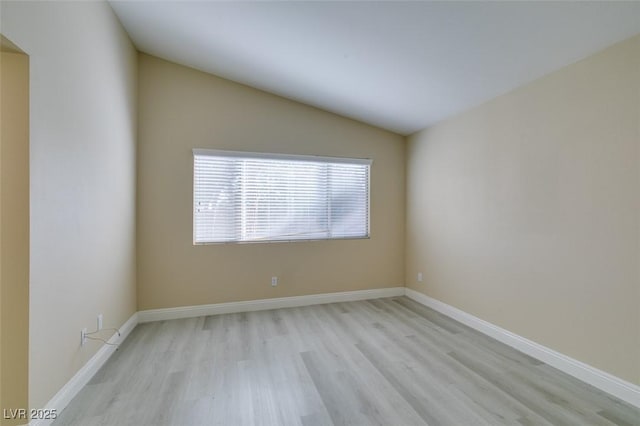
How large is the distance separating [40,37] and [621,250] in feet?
13.0

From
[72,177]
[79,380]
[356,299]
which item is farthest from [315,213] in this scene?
[79,380]

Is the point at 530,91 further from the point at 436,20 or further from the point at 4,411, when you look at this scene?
the point at 4,411

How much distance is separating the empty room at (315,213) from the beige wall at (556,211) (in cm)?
2

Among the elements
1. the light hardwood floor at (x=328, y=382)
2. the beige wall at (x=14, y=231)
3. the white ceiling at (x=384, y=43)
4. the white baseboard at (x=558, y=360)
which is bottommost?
the light hardwood floor at (x=328, y=382)

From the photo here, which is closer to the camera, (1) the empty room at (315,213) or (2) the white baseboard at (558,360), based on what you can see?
(1) the empty room at (315,213)

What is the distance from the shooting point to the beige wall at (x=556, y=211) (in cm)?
184

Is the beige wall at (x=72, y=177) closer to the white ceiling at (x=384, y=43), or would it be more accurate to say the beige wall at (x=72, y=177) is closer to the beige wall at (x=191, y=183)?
the beige wall at (x=191, y=183)

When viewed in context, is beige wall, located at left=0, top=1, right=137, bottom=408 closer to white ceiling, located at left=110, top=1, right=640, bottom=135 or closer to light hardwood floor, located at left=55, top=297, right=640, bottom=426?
light hardwood floor, located at left=55, top=297, right=640, bottom=426

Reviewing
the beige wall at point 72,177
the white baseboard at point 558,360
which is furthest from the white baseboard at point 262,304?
the white baseboard at point 558,360

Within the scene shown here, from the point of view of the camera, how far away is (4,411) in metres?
1.38

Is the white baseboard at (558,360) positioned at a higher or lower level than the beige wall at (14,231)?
lower

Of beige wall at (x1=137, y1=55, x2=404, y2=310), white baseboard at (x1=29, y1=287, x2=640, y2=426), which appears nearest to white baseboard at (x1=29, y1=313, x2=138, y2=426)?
white baseboard at (x1=29, y1=287, x2=640, y2=426)

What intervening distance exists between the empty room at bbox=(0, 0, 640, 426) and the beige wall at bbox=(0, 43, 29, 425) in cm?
1

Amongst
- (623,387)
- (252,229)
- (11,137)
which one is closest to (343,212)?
(252,229)
